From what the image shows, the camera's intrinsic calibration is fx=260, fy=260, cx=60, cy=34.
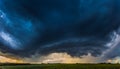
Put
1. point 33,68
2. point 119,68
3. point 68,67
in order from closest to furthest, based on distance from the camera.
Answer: point 119,68 < point 68,67 < point 33,68

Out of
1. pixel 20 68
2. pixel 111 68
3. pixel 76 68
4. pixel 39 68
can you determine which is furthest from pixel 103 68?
pixel 20 68

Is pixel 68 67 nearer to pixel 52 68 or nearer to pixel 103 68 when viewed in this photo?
pixel 52 68

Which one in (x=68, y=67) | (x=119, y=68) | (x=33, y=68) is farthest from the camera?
(x=33, y=68)

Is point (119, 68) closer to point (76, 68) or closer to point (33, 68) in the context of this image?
point (76, 68)

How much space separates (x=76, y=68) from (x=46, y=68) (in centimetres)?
1198

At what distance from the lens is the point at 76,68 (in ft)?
305

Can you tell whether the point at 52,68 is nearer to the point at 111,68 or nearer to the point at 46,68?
the point at 46,68

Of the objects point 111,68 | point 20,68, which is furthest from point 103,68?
point 20,68

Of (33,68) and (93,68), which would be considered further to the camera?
(33,68)

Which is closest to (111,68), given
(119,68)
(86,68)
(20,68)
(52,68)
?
(119,68)

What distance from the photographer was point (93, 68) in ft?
292

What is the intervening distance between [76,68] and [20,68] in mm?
27622

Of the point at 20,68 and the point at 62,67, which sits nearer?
the point at 62,67

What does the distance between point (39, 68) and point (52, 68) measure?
34.5 feet
